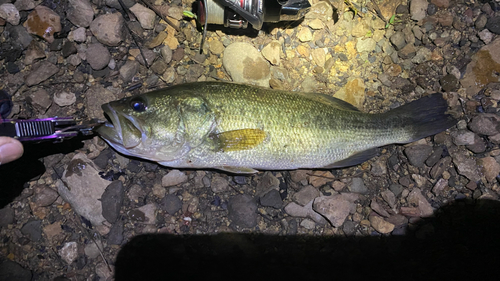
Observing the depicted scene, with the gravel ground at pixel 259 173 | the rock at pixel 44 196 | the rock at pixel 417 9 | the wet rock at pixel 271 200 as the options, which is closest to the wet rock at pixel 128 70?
the gravel ground at pixel 259 173

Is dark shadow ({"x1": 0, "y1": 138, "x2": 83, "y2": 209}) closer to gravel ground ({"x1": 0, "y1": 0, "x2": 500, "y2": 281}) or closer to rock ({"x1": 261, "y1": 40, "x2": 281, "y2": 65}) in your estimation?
gravel ground ({"x1": 0, "y1": 0, "x2": 500, "y2": 281})

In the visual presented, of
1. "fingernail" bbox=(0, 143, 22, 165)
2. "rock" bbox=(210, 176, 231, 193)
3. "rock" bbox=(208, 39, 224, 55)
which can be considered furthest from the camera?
"rock" bbox=(208, 39, 224, 55)

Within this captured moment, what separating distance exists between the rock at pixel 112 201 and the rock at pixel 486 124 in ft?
14.3

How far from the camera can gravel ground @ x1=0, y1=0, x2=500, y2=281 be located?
10.2 feet

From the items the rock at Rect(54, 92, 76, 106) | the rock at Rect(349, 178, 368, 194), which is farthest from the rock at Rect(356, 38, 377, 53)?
the rock at Rect(54, 92, 76, 106)

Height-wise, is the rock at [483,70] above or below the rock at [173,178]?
A: above

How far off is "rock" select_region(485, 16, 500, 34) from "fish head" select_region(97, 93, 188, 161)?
406 cm

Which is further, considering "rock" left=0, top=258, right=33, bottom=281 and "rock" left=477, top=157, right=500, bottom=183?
"rock" left=477, top=157, right=500, bottom=183

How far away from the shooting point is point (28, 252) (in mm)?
3074

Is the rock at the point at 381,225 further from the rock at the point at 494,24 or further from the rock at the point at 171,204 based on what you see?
the rock at the point at 494,24

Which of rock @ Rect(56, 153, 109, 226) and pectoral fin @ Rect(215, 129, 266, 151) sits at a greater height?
pectoral fin @ Rect(215, 129, 266, 151)

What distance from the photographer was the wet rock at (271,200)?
324 cm

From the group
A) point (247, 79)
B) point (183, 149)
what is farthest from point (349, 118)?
point (183, 149)

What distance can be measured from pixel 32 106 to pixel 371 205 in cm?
418
